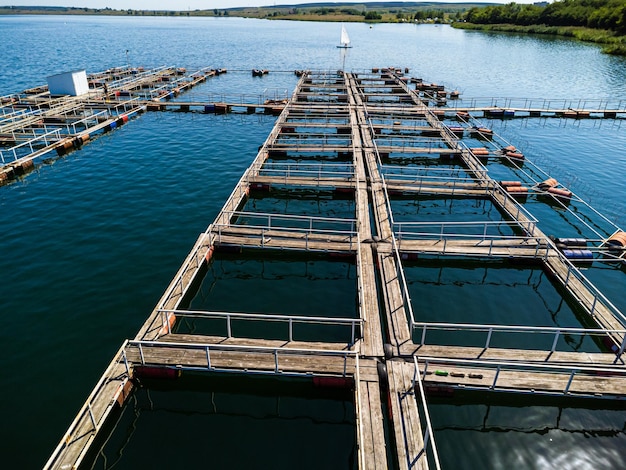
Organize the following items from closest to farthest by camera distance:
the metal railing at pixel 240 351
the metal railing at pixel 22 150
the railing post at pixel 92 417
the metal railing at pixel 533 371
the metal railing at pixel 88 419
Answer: the metal railing at pixel 88 419
the railing post at pixel 92 417
the metal railing at pixel 533 371
the metal railing at pixel 240 351
the metal railing at pixel 22 150

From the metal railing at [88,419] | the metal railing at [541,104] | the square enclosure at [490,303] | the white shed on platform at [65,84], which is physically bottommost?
the square enclosure at [490,303]

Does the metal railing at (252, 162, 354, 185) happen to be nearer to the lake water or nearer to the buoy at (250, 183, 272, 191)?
the buoy at (250, 183, 272, 191)

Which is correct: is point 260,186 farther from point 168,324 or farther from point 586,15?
point 586,15

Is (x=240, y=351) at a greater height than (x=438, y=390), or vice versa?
(x=240, y=351)

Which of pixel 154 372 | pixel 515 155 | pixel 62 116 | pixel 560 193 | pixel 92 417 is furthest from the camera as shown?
pixel 62 116

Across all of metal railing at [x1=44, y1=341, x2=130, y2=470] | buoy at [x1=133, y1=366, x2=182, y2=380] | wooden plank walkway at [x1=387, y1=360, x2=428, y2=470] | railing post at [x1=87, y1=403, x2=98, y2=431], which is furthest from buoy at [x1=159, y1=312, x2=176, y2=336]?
wooden plank walkway at [x1=387, y1=360, x2=428, y2=470]

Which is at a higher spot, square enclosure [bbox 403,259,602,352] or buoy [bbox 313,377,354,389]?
buoy [bbox 313,377,354,389]

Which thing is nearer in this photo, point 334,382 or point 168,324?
point 334,382

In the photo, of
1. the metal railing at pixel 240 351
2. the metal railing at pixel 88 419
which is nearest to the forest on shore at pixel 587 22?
the metal railing at pixel 240 351

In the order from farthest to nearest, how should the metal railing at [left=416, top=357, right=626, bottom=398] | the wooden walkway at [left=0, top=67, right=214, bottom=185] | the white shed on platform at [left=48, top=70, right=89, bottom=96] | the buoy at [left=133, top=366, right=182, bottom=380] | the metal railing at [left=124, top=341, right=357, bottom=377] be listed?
the white shed on platform at [left=48, top=70, right=89, bottom=96]
the wooden walkway at [left=0, top=67, right=214, bottom=185]
the buoy at [left=133, top=366, right=182, bottom=380]
the metal railing at [left=124, top=341, right=357, bottom=377]
the metal railing at [left=416, top=357, right=626, bottom=398]

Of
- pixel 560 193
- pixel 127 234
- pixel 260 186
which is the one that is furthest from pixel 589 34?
pixel 127 234

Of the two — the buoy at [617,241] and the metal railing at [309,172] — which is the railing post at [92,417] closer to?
the metal railing at [309,172]
